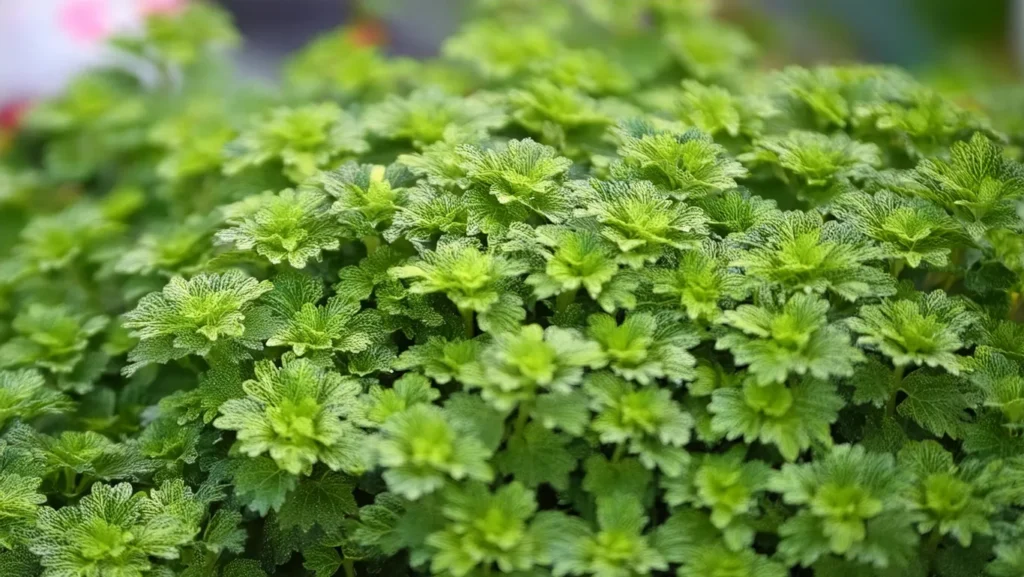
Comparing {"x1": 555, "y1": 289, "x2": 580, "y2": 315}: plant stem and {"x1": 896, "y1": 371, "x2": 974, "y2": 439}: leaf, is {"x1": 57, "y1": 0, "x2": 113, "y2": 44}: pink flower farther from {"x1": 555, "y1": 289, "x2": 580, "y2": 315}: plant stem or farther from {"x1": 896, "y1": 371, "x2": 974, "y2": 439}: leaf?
{"x1": 896, "y1": 371, "x2": 974, "y2": 439}: leaf

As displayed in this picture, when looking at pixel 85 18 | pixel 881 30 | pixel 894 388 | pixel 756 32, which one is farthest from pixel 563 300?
pixel 881 30

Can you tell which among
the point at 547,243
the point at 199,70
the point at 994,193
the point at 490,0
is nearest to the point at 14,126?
the point at 199,70

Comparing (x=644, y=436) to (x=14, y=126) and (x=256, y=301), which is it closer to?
(x=256, y=301)

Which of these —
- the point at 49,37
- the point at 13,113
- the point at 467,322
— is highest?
the point at 467,322

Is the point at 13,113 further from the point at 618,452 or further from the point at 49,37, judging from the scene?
the point at 618,452

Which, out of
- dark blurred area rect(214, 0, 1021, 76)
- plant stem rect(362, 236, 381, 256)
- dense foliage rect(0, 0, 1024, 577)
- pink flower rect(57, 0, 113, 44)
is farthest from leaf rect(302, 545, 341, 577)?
pink flower rect(57, 0, 113, 44)

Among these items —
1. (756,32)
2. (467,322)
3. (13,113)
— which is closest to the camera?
(467,322)
